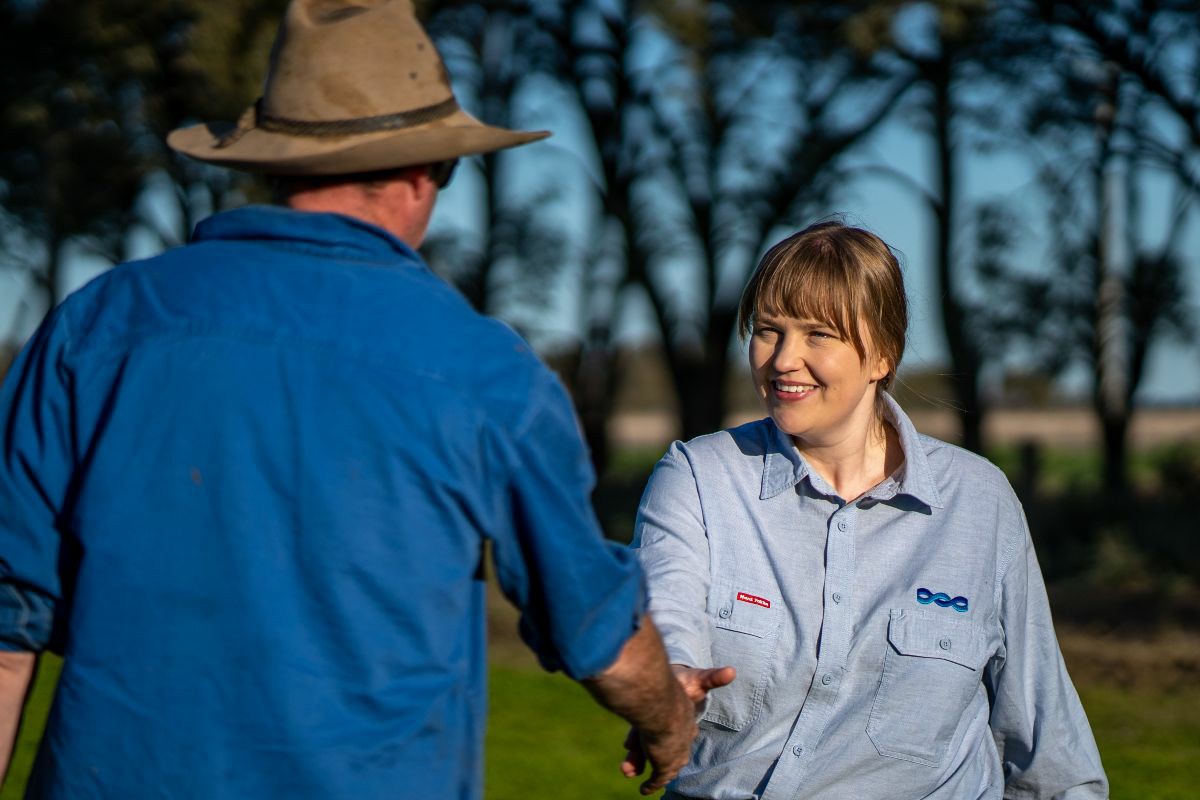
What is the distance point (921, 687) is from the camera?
2.88 m

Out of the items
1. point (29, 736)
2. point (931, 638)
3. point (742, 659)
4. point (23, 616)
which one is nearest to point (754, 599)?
point (742, 659)

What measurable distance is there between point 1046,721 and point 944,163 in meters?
16.0

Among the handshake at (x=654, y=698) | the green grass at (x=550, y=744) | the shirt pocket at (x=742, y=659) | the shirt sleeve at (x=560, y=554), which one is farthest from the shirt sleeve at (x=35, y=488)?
the green grass at (x=550, y=744)

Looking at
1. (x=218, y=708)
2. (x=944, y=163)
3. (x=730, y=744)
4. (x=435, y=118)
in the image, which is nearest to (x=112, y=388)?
(x=218, y=708)

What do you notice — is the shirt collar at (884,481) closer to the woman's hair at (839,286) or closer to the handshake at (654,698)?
the woman's hair at (839,286)

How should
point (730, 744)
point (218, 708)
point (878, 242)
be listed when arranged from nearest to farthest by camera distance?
point (218, 708)
point (730, 744)
point (878, 242)

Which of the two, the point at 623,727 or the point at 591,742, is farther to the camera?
the point at 623,727

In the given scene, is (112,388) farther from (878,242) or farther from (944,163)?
(944,163)

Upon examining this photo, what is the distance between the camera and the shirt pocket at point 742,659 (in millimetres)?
2887

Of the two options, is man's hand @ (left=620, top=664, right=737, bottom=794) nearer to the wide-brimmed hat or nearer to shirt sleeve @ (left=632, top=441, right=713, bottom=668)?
shirt sleeve @ (left=632, top=441, right=713, bottom=668)

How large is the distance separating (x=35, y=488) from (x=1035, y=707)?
2.01m

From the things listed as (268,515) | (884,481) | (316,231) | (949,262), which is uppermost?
(316,231)

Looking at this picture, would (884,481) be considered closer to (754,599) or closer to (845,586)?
(845,586)

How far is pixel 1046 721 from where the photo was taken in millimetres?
3025
